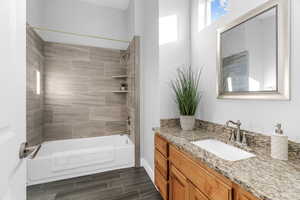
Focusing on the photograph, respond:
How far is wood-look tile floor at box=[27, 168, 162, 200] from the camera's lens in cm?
168

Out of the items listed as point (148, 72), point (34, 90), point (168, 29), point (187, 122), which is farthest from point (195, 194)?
point (34, 90)

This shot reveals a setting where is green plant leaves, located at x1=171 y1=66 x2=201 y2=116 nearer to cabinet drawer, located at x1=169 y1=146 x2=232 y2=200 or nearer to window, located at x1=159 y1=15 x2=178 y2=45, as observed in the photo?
window, located at x1=159 y1=15 x2=178 y2=45

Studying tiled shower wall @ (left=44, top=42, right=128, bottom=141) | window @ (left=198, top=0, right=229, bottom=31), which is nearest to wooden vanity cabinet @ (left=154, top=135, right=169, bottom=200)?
window @ (left=198, top=0, right=229, bottom=31)

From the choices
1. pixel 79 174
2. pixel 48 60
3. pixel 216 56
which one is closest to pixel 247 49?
pixel 216 56

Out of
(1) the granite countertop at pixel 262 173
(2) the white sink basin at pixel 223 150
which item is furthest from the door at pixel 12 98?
(2) the white sink basin at pixel 223 150

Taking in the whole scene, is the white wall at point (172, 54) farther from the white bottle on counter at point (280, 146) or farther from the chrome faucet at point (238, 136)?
the white bottle on counter at point (280, 146)

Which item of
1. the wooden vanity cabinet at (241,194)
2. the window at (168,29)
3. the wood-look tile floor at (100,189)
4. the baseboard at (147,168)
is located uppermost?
the window at (168,29)

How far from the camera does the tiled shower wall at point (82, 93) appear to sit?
2.71 metres

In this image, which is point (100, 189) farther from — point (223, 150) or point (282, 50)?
point (282, 50)

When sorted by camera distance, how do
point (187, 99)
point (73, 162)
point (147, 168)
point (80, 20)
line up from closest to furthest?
point (187, 99)
point (73, 162)
point (147, 168)
point (80, 20)

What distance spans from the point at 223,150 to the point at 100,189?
158cm

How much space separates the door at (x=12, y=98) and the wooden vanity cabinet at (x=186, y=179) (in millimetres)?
942

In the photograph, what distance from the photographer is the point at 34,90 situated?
2215 millimetres

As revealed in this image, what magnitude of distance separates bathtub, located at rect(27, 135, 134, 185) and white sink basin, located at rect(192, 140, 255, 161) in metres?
1.45
